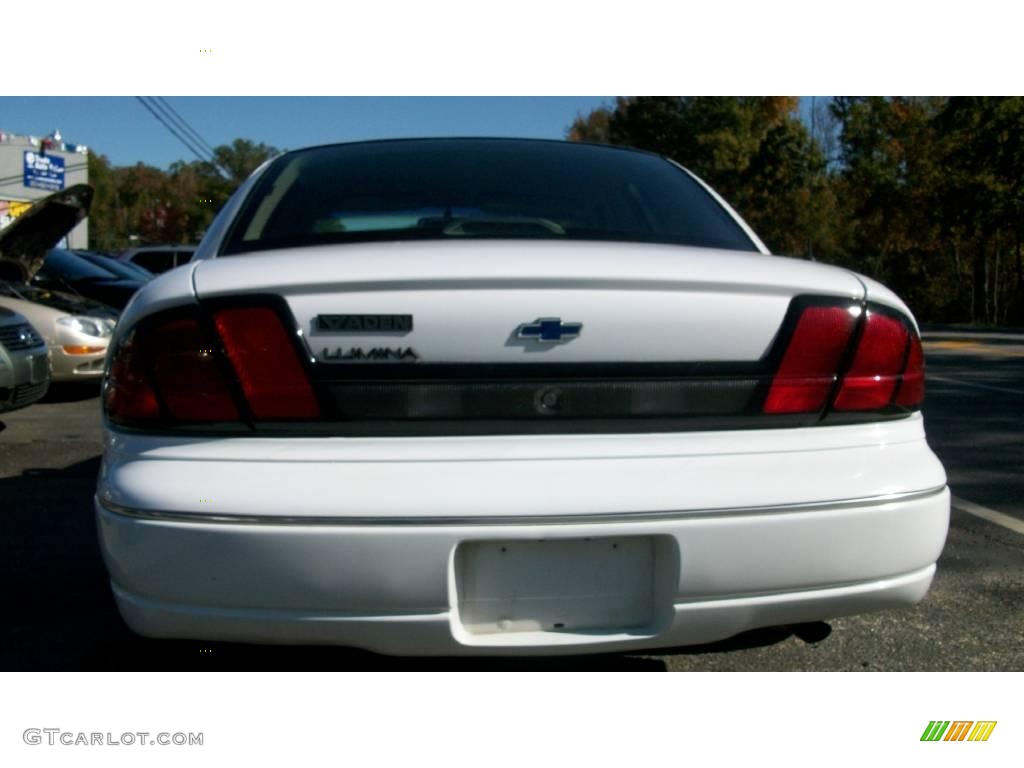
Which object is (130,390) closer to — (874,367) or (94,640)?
(94,640)

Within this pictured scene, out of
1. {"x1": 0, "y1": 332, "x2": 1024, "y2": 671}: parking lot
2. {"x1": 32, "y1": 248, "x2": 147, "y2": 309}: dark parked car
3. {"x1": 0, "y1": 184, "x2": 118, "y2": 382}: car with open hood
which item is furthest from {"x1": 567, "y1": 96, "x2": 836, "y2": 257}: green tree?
{"x1": 0, "y1": 332, "x2": 1024, "y2": 671}: parking lot

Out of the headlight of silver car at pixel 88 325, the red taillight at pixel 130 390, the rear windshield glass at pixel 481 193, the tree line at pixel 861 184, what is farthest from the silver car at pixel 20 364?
the tree line at pixel 861 184

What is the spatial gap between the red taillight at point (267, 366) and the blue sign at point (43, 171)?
38489mm

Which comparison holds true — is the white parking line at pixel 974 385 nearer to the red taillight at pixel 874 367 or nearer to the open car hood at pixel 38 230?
the red taillight at pixel 874 367

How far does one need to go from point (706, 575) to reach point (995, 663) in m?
1.37

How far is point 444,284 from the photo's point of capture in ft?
6.44

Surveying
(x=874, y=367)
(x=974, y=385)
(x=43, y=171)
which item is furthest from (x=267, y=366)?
(x=43, y=171)

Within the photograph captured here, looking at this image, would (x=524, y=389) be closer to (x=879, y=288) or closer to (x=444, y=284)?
(x=444, y=284)

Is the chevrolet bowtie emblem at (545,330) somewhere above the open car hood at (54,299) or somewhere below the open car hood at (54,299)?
above

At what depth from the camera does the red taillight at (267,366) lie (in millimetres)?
1957

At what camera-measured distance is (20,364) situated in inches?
252

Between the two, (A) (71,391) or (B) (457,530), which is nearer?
(B) (457,530)
